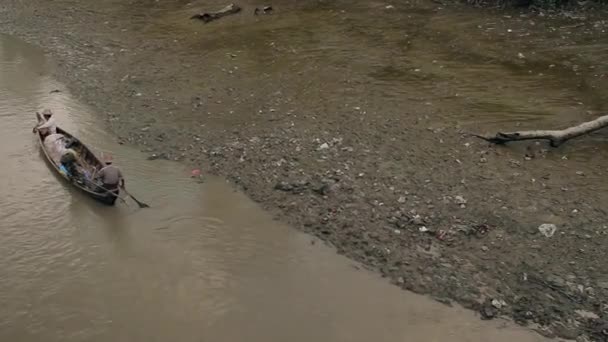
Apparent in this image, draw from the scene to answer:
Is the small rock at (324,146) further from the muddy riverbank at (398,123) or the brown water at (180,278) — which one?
the brown water at (180,278)

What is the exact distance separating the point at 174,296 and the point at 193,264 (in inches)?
30.3

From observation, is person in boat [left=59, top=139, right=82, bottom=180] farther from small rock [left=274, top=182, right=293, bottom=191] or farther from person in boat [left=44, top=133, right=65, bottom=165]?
small rock [left=274, top=182, right=293, bottom=191]

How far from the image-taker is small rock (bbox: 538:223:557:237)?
9070mm

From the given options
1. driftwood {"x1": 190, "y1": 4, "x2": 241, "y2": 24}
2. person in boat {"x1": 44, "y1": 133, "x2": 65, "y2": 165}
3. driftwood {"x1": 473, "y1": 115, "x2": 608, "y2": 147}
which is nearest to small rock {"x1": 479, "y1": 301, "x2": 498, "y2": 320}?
driftwood {"x1": 473, "y1": 115, "x2": 608, "y2": 147}

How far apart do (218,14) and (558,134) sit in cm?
1410

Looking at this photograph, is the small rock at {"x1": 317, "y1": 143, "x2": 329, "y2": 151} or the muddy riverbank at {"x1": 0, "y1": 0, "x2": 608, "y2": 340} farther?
the small rock at {"x1": 317, "y1": 143, "x2": 329, "y2": 151}

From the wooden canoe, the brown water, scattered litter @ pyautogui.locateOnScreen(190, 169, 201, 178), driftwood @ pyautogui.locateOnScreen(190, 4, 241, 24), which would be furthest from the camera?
driftwood @ pyautogui.locateOnScreen(190, 4, 241, 24)

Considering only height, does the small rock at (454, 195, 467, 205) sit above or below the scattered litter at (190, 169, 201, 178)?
below

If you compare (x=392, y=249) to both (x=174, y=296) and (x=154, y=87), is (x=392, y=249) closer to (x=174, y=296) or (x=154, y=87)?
(x=174, y=296)

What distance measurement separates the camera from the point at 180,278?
902cm

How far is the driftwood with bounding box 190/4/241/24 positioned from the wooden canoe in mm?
9468

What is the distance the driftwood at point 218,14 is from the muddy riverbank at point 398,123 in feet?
1.43

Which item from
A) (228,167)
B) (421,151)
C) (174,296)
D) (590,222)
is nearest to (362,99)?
(421,151)

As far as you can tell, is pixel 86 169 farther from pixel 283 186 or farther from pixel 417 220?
pixel 417 220
